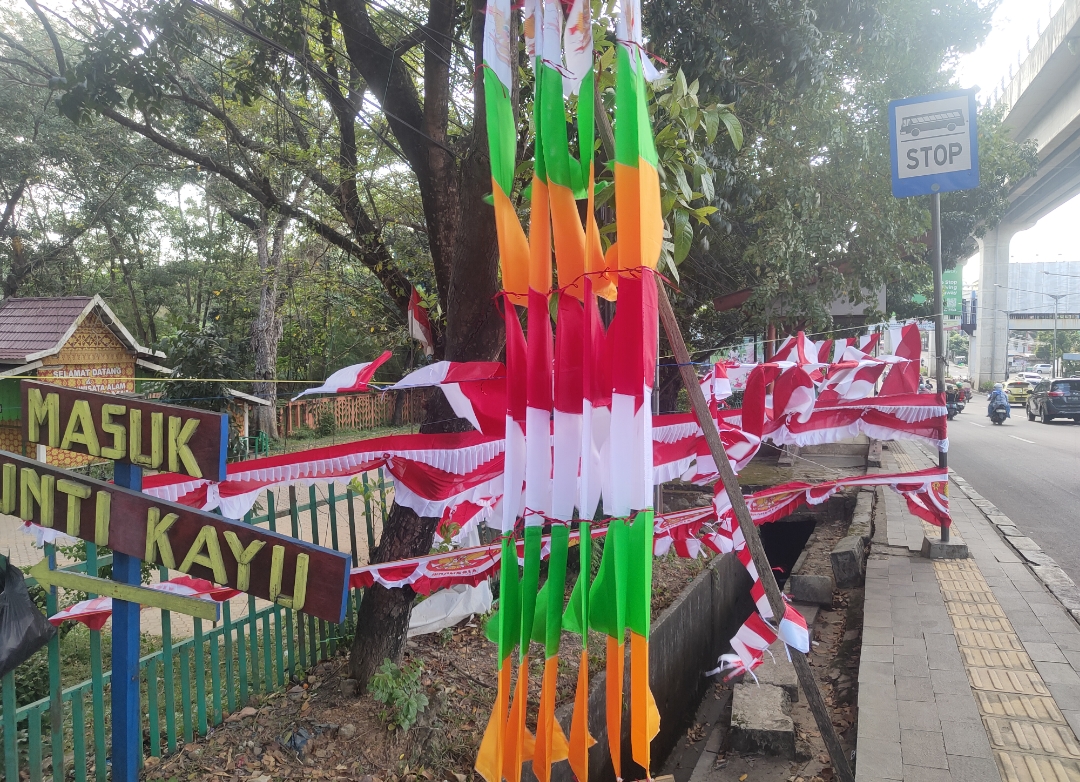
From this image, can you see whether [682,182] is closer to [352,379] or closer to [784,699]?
[352,379]

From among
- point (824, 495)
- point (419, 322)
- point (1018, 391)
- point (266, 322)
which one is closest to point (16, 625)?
point (419, 322)

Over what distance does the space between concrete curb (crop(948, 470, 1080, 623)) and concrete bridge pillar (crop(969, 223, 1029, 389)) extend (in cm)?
Answer: 3946

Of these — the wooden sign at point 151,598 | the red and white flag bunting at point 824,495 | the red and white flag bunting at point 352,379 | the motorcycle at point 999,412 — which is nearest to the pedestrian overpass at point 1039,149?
the motorcycle at point 999,412

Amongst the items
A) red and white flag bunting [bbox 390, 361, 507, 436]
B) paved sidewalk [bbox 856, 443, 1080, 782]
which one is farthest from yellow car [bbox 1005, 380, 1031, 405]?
red and white flag bunting [bbox 390, 361, 507, 436]

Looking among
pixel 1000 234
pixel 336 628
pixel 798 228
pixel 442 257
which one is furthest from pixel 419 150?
pixel 1000 234

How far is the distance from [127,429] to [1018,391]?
43124 millimetres

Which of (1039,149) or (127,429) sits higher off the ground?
(1039,149)

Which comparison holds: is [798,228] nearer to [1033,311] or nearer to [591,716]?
[591,716]

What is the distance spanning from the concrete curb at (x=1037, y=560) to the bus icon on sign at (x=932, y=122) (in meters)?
3.35

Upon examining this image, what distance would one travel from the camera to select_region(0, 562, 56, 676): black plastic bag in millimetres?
2504

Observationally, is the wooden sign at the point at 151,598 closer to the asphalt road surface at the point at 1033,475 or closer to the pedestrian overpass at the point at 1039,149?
the asphalt road surface at the point at 1033,475

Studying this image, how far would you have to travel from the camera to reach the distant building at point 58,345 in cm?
1289

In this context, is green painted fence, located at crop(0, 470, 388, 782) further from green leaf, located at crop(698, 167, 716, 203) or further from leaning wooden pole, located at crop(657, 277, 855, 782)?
green leaf, located at crop(698, 167, 716, 203)

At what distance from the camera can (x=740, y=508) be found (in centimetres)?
306
